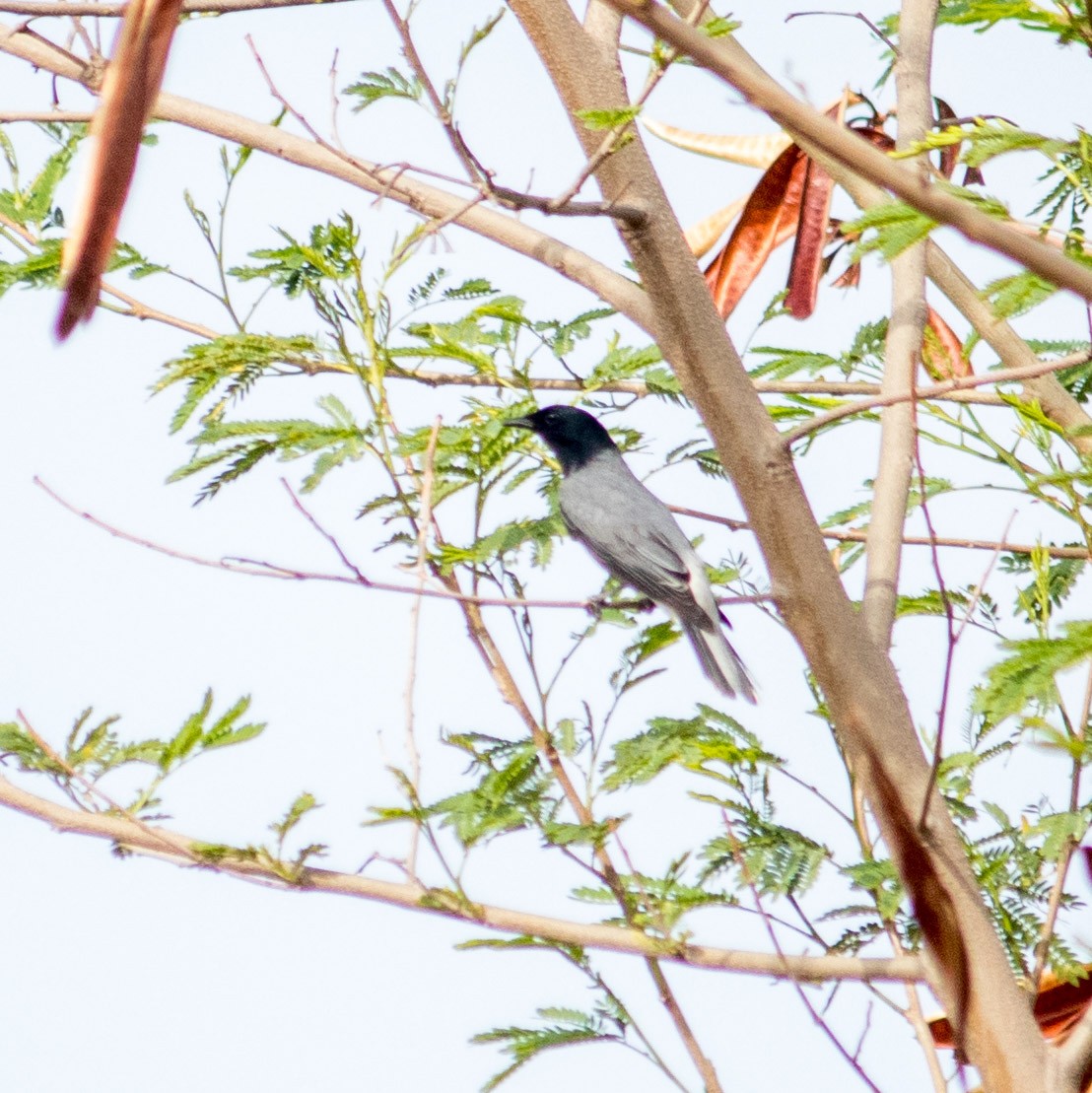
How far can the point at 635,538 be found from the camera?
221 inches

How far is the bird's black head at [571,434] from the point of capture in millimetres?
6039

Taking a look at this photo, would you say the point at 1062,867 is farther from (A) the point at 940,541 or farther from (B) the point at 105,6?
(B) the point at 105,6

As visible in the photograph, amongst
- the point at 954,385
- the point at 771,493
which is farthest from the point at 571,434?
the point at 954,385

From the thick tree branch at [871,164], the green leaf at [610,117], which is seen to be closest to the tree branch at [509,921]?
the green leaf at [610,117]

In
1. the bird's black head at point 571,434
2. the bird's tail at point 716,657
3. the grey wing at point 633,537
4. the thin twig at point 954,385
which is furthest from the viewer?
the bird's black head at point 571,434

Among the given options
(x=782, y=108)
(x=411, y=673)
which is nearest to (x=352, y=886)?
(x=411, y=673)

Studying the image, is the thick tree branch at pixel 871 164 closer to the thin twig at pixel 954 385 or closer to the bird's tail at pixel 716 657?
the thin twig at pixel 954 385

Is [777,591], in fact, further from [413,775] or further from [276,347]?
[276,347]

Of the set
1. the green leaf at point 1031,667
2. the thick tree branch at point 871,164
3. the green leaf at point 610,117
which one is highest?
the green leaf at point 610,117

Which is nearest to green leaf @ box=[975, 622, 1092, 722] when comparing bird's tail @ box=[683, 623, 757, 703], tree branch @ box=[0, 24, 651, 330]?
tree branch @ box=[0, 24, 651, 330]

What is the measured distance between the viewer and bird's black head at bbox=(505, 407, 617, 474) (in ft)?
19.8

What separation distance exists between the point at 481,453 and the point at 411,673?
3.32 ft

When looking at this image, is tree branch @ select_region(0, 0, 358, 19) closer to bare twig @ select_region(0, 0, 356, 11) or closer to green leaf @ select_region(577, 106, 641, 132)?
bare twig @ select_region(0, 0, 356, 11)

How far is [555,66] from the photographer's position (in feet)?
8.92
